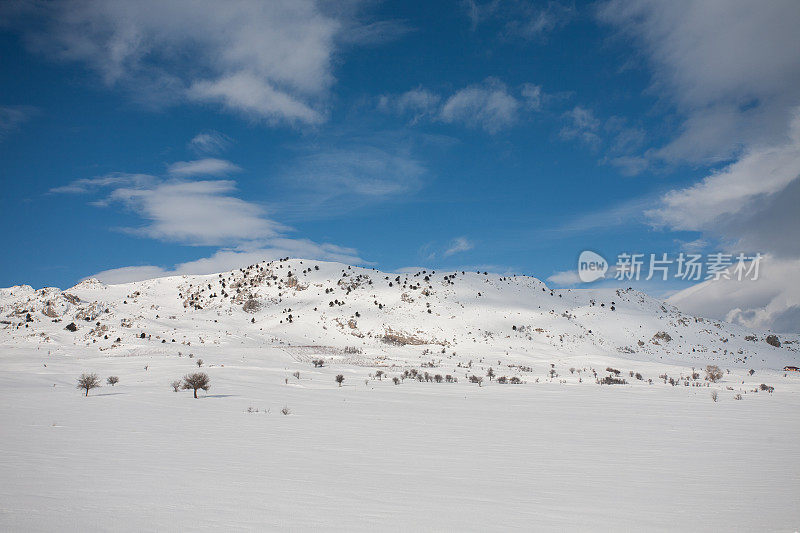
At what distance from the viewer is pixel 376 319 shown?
225 ft

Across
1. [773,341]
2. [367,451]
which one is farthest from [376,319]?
[773,341]

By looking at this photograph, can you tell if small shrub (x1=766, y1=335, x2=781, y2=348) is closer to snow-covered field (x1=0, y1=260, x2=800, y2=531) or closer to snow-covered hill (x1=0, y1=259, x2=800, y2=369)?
snow-covered hill (x1=0, y1=259, x2=800, y2=369)

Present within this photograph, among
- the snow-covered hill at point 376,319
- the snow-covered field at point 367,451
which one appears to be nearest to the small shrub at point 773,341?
the snow-covered hill at point 376,319

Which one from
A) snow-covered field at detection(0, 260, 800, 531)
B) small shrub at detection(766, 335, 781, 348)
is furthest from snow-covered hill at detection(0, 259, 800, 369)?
snow-covered field at detection(0, 260, 800, 531)

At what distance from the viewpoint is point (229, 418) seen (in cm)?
1472

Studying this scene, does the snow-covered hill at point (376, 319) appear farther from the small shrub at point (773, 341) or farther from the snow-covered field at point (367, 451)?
the snow-covered field at point (367, 451)

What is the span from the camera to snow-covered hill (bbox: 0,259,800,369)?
52.3 meters

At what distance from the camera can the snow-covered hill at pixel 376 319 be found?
5234 cm

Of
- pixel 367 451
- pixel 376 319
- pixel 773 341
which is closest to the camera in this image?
pixel 367 451

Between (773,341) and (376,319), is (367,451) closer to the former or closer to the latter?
(376,319)

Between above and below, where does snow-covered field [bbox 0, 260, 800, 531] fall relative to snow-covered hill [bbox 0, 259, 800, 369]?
below

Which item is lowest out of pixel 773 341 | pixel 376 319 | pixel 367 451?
pixel 367 451

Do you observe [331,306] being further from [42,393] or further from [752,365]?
[752,365]

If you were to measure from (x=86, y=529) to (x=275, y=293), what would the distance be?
7745 centimetres
